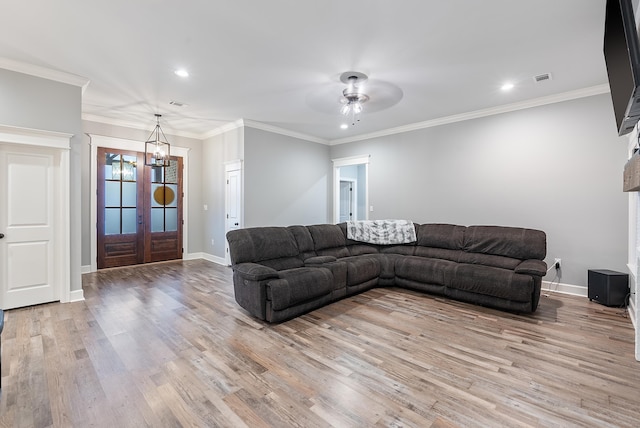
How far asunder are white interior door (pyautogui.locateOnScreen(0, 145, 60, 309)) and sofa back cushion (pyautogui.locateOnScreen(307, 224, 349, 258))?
11.4ft

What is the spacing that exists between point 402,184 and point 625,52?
4.36 meters

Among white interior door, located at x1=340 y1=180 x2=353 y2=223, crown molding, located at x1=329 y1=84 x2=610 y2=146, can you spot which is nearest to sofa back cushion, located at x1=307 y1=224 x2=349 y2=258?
crown molding, located at x1=329 y1=84 x2=610 y2=146

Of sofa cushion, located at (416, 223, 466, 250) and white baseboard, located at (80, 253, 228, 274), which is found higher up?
sofa cushion, located at (416, 223, 466, 250)

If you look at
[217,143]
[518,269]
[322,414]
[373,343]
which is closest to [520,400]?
[373,343]

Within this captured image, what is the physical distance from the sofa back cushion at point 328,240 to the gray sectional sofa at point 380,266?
16 mm

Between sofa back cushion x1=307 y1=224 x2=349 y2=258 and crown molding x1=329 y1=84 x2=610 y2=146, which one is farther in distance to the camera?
sofa back cushion x1=307 y1=224 x2=349 y2=258

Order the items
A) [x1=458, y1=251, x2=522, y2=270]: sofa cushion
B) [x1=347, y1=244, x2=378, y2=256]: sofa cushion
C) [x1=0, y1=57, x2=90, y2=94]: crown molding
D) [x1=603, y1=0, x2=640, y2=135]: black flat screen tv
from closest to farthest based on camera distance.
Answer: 1. [x1=603, y1=0, x2=640, y2=135]: black flat screen tv
2. [x1=0, y1=57, x2=90, y2=94]: crown molding
3. [x1=458, y1=251, x2=522, y2=270]: sofa cushion
4. [x1=347, y1=244, x2=378, y2=256]: sofa cushion

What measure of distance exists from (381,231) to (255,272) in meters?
2.73

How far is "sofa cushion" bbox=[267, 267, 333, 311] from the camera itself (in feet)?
10.2

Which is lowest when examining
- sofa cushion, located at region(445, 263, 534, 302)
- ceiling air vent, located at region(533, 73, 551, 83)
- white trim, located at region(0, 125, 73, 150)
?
sofa cushion, located at region(445, 263, 534, 302)

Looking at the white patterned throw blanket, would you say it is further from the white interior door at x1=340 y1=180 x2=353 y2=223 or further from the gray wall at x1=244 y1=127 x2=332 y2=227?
the white interior door at x1=340 y1=180 x2=353 y2=223

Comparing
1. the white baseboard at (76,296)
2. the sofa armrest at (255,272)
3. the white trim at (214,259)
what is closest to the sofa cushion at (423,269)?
the sofa armrest at (255,272)

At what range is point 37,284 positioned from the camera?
146 inches

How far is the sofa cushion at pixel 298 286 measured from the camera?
310cm
